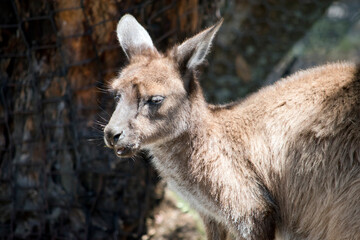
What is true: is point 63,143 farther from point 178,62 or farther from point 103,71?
point 178,62

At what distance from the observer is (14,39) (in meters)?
5.17

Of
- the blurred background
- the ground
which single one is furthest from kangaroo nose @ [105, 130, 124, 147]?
the ground

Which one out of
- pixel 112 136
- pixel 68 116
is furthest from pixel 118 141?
pixel 68 116

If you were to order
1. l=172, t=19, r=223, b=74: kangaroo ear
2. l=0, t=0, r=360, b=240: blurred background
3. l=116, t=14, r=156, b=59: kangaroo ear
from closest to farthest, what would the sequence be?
l=172, t=19, r=223, b=74: kangaroo ear → l=116, t=14, r=156, b=59: kangaroo ear → l=0, t=0, r=360, b=240: blurred background

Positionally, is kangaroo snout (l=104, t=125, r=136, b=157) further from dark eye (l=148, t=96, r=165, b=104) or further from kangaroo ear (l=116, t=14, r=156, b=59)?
kangaroo ear (l=116, t=14, r=156, b=59)

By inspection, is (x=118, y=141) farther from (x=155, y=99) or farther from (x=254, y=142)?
(x=254, y=142)

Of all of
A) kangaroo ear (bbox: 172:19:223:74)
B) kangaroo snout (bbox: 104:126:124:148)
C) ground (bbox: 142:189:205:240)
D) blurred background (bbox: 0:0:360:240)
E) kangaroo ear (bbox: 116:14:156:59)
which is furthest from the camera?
ground (bbox: 142:189:205:240)

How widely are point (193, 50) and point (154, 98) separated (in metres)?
0.52

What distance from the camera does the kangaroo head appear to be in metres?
3.96

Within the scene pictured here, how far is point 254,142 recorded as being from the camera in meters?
4.19

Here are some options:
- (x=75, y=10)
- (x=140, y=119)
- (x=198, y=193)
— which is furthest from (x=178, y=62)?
(x=75, y=10)

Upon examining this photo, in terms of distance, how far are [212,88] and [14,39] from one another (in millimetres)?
4049

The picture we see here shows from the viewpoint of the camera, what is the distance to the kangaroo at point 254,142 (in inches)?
154

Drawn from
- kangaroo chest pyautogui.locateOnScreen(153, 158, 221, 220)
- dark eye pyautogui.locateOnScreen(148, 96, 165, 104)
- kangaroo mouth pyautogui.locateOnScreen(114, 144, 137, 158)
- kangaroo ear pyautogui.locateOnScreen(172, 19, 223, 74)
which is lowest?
kangaroo chest pyautogui.locateOnScreen(153, 158, 221, 220)
